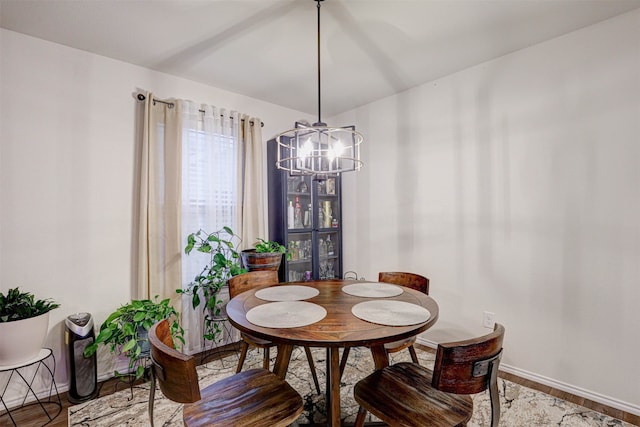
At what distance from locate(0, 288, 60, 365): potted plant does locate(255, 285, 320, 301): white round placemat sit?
136 centimetres

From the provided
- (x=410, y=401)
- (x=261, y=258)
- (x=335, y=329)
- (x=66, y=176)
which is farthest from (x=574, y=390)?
(x=66, y=176)

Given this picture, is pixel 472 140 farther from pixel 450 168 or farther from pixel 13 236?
pixel 13 236

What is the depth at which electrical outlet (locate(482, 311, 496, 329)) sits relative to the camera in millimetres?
2451

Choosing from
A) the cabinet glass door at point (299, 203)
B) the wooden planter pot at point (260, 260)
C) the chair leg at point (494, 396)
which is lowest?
the chair leg at point (494, 396)

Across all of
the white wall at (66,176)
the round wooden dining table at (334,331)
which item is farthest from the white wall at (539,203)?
the white wall at (66,176)

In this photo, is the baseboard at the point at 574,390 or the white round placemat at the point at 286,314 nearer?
the white round placemat at the point at 286,314

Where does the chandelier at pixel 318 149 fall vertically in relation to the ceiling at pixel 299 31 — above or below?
below

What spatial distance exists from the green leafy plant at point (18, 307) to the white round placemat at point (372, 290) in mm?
1930

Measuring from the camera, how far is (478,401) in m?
2.00

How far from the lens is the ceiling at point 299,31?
182 cm

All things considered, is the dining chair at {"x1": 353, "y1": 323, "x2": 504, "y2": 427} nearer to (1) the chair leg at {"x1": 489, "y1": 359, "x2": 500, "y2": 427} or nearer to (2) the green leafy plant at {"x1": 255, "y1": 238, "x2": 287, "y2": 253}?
(1) the chair leg at {"x1": 489, "y1": 359, "x2": 500, "y2": 427}

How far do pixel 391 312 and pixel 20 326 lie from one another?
2.14 meters

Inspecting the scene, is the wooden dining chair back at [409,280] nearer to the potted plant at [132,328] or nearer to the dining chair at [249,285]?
the dining chair at [249,285]

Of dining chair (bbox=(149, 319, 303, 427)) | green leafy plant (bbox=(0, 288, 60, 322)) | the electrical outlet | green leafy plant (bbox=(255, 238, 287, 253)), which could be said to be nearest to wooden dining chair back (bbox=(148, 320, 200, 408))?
dining chair (bbox=(149, 319, 303, 427))
